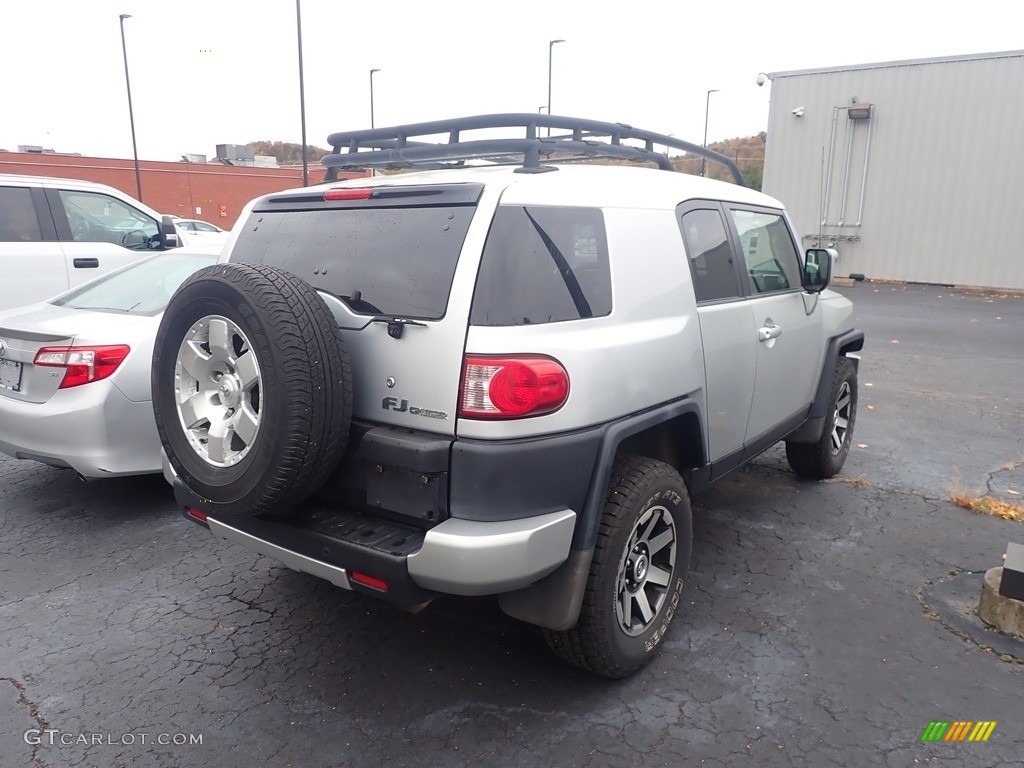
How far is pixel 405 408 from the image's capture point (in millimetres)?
2592

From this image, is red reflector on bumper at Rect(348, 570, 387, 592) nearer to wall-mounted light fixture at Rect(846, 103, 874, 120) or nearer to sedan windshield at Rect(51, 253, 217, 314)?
sedan windshield at Rect(51, 253, 217, 314)

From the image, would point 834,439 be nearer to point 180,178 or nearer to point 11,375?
point 11,375

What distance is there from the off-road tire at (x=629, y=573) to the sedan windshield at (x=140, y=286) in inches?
129

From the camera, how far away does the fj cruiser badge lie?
8.25 feet

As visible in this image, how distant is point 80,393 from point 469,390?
2.81 meters

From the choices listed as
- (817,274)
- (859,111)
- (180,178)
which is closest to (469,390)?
(817,274)

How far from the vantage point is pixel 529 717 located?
2.74m

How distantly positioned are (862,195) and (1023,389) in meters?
12.4

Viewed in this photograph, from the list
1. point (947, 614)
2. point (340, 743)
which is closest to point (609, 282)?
point (340, 743)

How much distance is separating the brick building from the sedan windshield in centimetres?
3422

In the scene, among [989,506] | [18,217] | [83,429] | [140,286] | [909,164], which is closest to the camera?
[83,429]

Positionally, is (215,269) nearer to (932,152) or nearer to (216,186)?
(932,152)

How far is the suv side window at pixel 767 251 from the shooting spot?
12.8ft

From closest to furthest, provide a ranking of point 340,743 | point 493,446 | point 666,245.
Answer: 1. point 493,446
2. point 340,743
3. point 666,245
